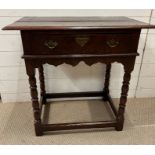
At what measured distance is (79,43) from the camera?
0.98 m

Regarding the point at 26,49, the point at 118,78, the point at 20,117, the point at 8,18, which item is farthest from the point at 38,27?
the point at 118,78

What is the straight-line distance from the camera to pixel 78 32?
3.11ft

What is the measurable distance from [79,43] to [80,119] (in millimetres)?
690

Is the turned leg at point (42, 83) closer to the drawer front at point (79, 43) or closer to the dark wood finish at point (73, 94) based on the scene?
the dark wood finish at point (73, 94)

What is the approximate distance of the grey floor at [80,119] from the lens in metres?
1.25

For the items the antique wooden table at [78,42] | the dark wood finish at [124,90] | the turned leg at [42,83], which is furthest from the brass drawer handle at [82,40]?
the turned leg at [42,83]

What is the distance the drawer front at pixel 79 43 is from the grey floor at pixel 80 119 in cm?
61

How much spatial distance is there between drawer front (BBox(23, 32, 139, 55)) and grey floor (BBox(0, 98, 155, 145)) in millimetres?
613

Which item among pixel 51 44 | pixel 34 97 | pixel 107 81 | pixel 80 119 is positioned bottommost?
pixel 80 119

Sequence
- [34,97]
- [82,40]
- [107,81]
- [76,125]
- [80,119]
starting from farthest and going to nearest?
[107,81] → [80,119] → [76,125] → [34,97] → [82,40]

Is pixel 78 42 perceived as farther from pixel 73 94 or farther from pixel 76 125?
pixel 73 94

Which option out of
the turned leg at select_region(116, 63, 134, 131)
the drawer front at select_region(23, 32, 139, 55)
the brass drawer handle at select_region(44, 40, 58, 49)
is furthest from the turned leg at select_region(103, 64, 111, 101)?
the brass drawer handle at select_region(44, 40, 58, 49)

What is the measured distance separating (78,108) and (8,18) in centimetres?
89

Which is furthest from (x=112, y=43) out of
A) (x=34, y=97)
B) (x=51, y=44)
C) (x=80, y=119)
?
(x=80, y=119)
